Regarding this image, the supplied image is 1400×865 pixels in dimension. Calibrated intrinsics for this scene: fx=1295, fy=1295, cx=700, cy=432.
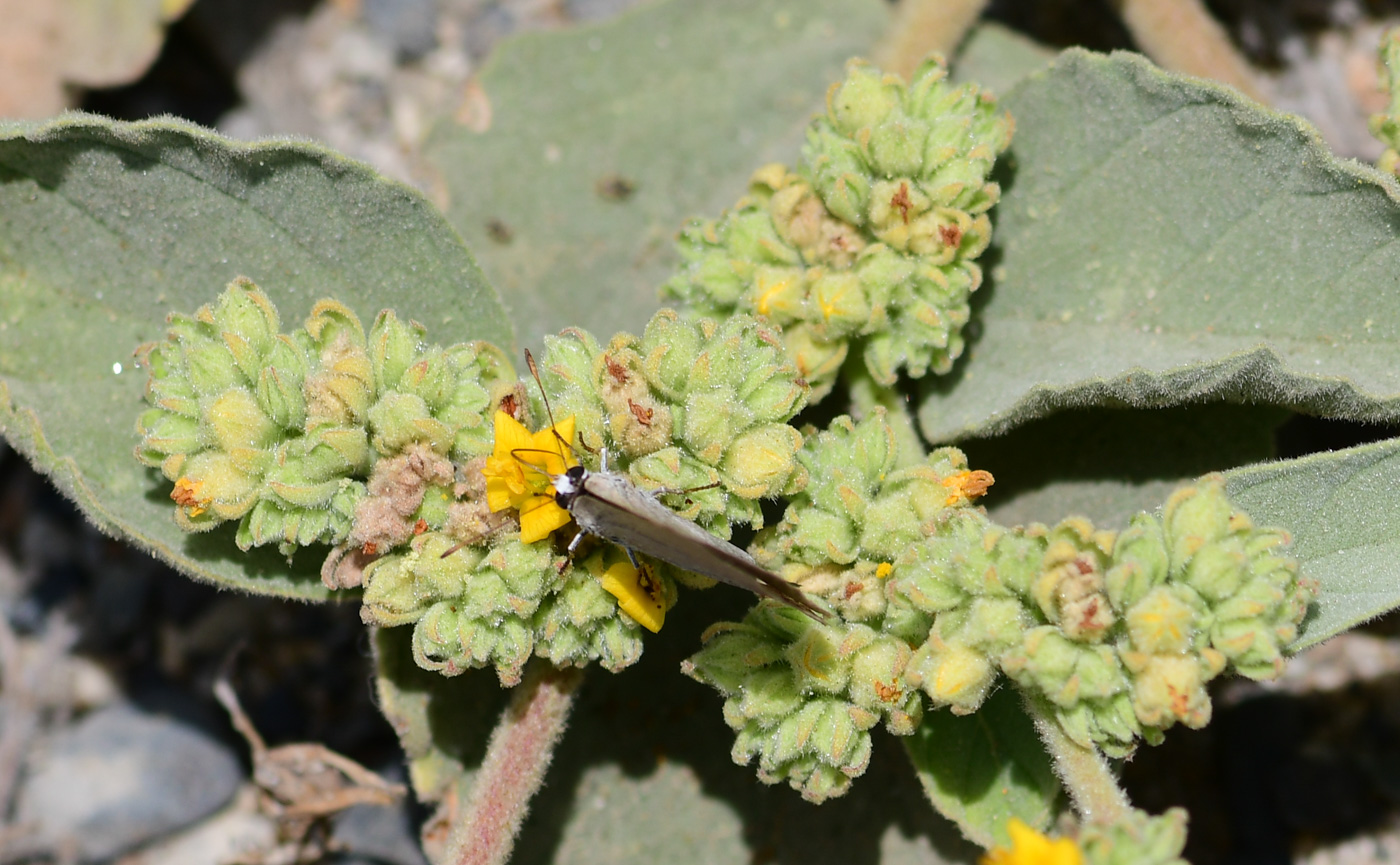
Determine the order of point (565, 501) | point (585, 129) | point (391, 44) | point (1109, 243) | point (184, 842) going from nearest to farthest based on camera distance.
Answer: point (565, 501) → point (1109, 243) → point (585, 129) → point (184, 842) → point (391, 44)

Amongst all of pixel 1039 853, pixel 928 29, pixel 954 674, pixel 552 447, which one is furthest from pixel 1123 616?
pixel 928 29

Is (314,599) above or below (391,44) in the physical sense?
below

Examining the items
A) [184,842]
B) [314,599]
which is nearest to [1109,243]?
[314,599]

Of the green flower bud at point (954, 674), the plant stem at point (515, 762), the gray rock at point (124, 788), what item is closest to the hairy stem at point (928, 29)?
the green flower bud at point (954, 674)

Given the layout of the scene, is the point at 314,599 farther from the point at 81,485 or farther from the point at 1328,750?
the point at 1328,750

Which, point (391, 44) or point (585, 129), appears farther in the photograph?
point (391, 44)

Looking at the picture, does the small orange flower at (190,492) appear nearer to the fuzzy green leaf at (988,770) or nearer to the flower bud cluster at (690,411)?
the flower bud cluster at (690,411)
